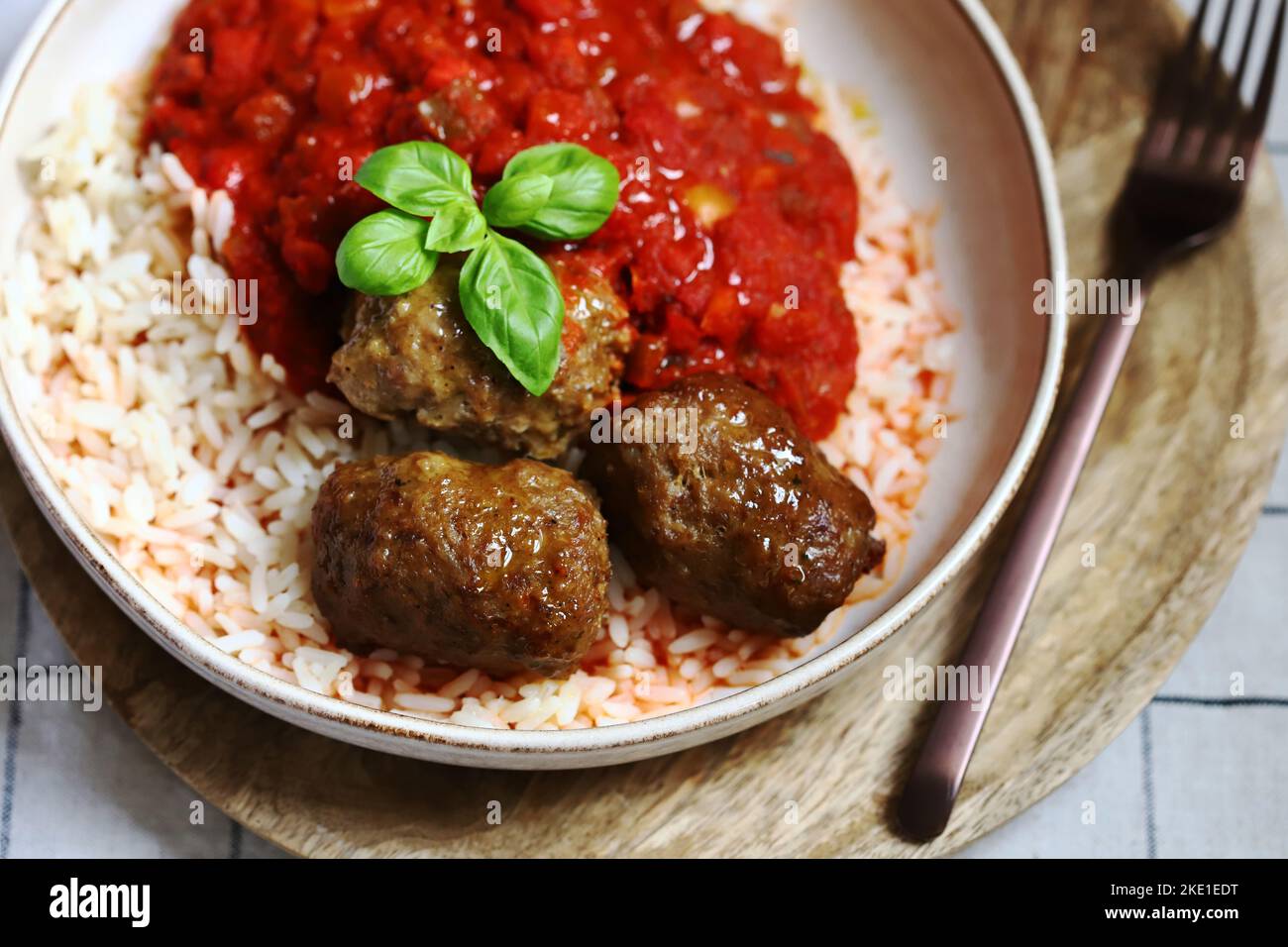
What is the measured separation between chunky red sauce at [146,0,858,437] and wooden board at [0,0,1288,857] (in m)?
1.17

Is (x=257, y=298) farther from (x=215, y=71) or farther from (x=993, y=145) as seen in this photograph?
(x=993, y=145)

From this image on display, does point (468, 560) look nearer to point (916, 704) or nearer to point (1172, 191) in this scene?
point (916, 704)

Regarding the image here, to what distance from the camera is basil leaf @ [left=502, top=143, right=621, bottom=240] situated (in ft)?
15.3

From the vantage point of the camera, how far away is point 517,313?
4344 mm

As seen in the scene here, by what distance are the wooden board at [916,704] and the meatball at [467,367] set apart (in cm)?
133

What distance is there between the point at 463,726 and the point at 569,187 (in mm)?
1884

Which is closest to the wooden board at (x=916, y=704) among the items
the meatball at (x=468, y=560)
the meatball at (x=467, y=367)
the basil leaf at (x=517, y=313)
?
the meatball at (x=468, y=560)

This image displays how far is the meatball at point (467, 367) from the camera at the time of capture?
4.45 m

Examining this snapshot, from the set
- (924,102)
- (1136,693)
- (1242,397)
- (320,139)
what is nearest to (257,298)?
(320,139)

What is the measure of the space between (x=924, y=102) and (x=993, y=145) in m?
0.47

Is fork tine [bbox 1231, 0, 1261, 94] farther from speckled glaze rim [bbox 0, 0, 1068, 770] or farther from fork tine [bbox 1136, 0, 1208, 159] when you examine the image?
speckled glaze rim [bbox 0, 0, 1068, 770]

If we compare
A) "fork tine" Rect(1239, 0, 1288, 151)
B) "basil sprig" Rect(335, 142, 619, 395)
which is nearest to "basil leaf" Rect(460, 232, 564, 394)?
"basil sprig" Rect(335, 142, 619, 395)
